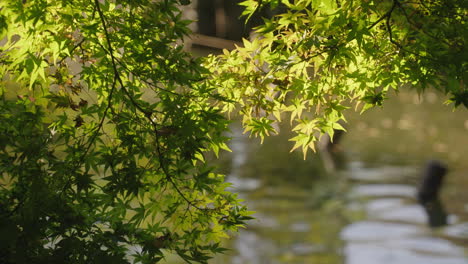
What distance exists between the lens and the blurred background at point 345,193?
5910mm

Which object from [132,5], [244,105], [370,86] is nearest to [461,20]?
[370,86]

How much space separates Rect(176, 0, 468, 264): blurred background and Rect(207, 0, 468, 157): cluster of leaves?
146 cm

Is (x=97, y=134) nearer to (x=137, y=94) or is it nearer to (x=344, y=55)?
(x=137, y=94)

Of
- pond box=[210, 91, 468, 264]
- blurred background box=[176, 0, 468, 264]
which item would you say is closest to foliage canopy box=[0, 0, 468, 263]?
blurred background box=[176, 0, 468, 264]

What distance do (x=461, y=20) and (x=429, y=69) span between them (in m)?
0.17

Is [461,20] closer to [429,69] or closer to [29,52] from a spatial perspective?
[429,69]

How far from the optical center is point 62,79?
5.57 ft

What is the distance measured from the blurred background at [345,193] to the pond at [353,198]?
1cm

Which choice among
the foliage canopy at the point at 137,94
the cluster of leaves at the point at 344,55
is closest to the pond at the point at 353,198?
the cluster of leaves at the point at 344,55

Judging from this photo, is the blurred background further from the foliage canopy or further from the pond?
the foliage canopy

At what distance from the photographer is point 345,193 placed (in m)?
8.02

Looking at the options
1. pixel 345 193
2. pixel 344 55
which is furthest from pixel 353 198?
pixel 344 55

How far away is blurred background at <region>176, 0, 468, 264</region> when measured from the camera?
5910 mm

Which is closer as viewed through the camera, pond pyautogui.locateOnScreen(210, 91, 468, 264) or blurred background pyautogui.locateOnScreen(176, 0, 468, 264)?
blurred background pyautogui.locateOnScreen(176, 0, 468, 264)
